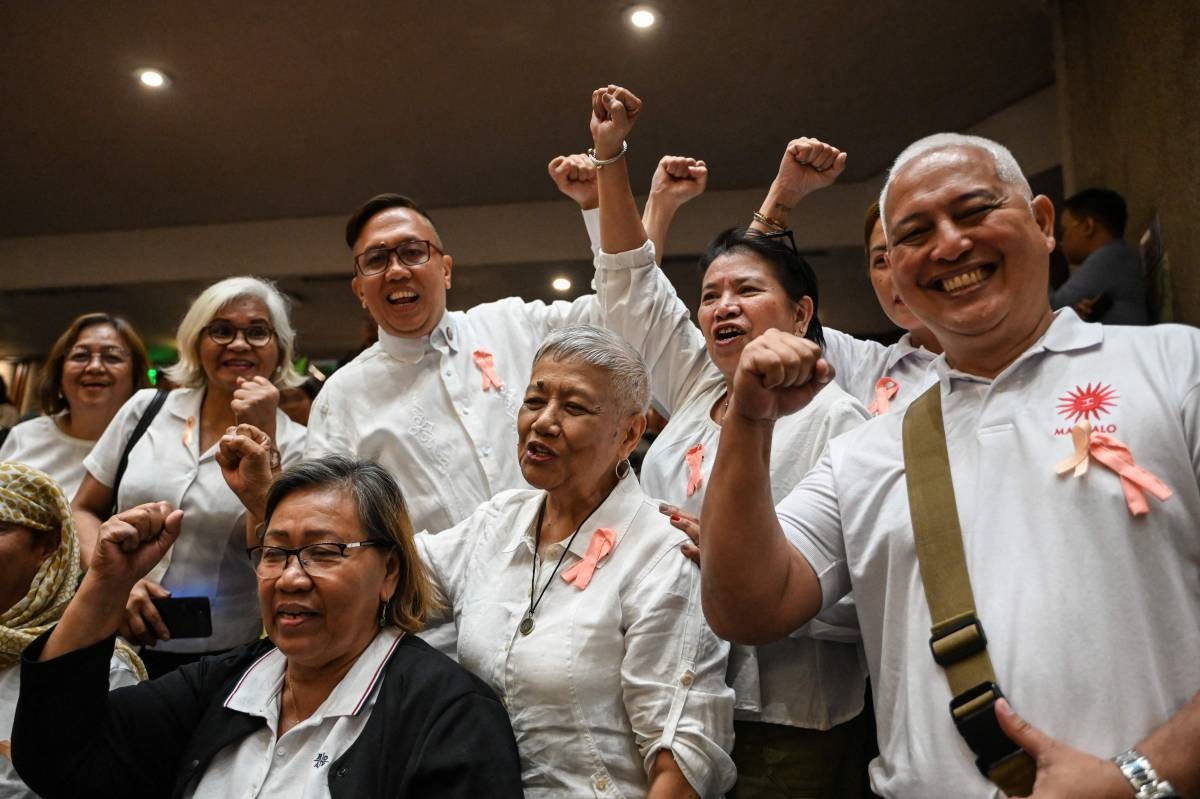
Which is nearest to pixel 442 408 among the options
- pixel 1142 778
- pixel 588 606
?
pixel 588 606

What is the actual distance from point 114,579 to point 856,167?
633 cm

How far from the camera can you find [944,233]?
1.55 m

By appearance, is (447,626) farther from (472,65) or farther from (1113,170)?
(472,65)

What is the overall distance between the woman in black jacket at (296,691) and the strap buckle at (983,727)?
31.7 inches

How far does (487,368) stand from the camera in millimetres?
2729

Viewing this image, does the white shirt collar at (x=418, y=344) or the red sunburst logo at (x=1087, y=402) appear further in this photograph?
the white shirt collar at (x=418, y=344)

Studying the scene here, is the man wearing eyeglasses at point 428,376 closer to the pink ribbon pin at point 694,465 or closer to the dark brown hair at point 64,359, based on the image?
the pink ribbon pin at point 694,465

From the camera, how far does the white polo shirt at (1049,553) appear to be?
1294 millimetres

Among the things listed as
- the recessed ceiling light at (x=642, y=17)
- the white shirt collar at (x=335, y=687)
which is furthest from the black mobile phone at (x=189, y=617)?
the recessed ceiling light at (x=642, y=17)

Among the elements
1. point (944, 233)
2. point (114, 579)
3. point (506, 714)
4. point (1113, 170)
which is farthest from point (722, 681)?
point (1113, 170)

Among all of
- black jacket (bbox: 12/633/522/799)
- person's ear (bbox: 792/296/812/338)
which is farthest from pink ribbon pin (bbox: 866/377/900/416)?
black jacket (bbox: 12/633/522/799)

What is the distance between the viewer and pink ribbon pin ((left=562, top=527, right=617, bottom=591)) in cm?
195

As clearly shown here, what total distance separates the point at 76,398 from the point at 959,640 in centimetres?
317

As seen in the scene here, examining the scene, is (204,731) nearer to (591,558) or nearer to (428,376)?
(591,558)
